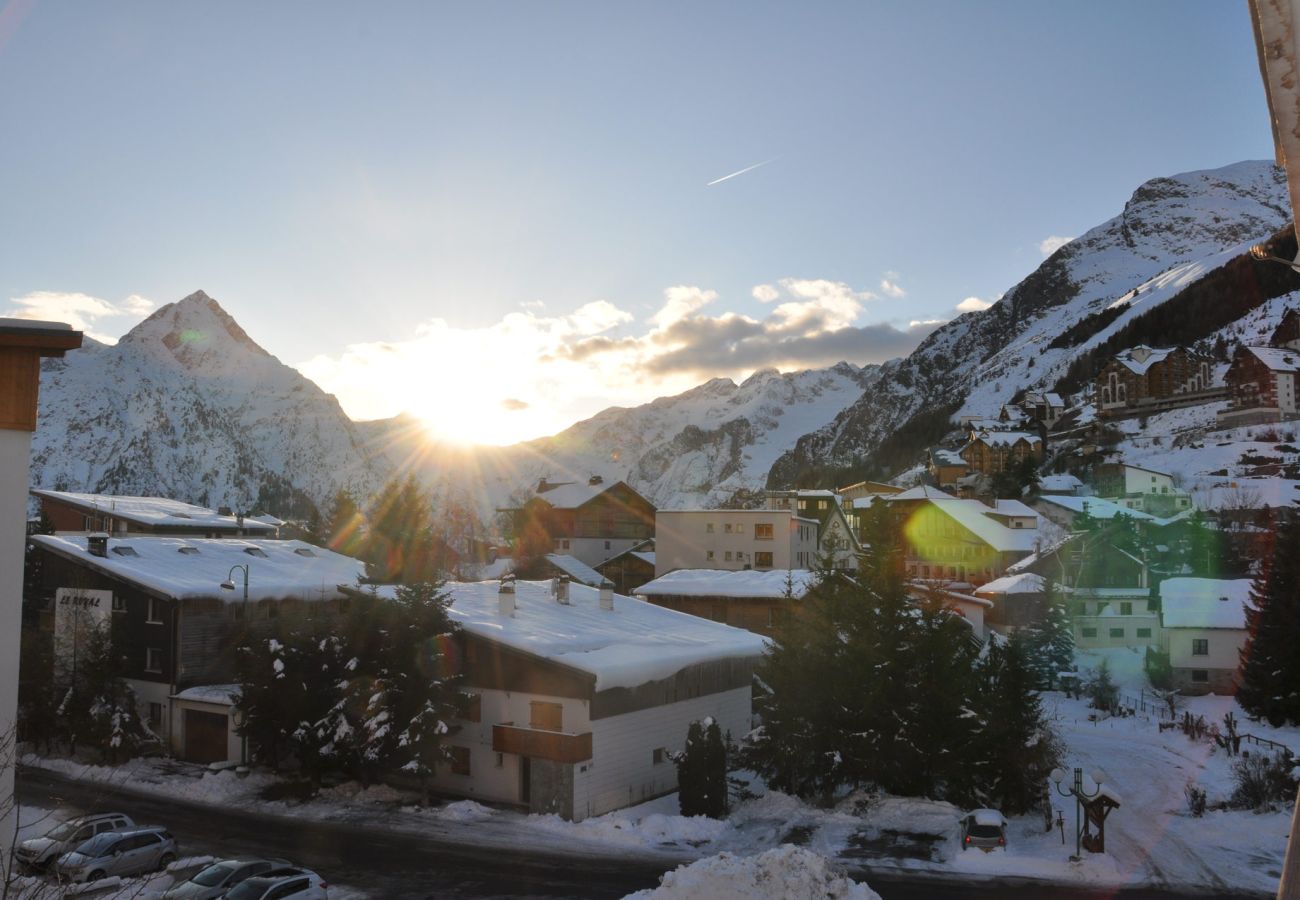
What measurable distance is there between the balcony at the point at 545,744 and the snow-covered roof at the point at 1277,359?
10212 cm

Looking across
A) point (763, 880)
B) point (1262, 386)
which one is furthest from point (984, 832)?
point (1262, 386)

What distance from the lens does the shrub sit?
84.9 ft

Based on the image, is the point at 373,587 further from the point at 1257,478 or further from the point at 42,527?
the point at 1257,478

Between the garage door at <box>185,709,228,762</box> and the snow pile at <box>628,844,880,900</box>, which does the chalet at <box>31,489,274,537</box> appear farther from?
the snow pile at <box>628,844,880,900</box>

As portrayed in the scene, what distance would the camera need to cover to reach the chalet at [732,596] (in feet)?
163

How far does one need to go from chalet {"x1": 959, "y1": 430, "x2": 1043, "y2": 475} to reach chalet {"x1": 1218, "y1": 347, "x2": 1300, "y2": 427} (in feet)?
75.0

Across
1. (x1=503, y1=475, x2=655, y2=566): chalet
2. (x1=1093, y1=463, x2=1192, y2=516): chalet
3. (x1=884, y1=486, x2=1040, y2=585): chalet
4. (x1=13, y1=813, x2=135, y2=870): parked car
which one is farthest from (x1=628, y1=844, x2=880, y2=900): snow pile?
(x1=503, y1=475, x2=655, y2=566): chalet

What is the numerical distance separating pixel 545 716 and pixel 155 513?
4549cm

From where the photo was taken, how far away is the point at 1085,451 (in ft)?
363

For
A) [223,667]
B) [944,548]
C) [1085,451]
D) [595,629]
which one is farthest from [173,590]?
[1085,451]

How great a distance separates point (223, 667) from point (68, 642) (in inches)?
233

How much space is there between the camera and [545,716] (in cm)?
2720

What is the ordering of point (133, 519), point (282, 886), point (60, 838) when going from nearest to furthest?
point (282, 886), point (60, 838), point (133, 519)

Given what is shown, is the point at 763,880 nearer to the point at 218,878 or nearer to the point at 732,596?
the point at 218,878
